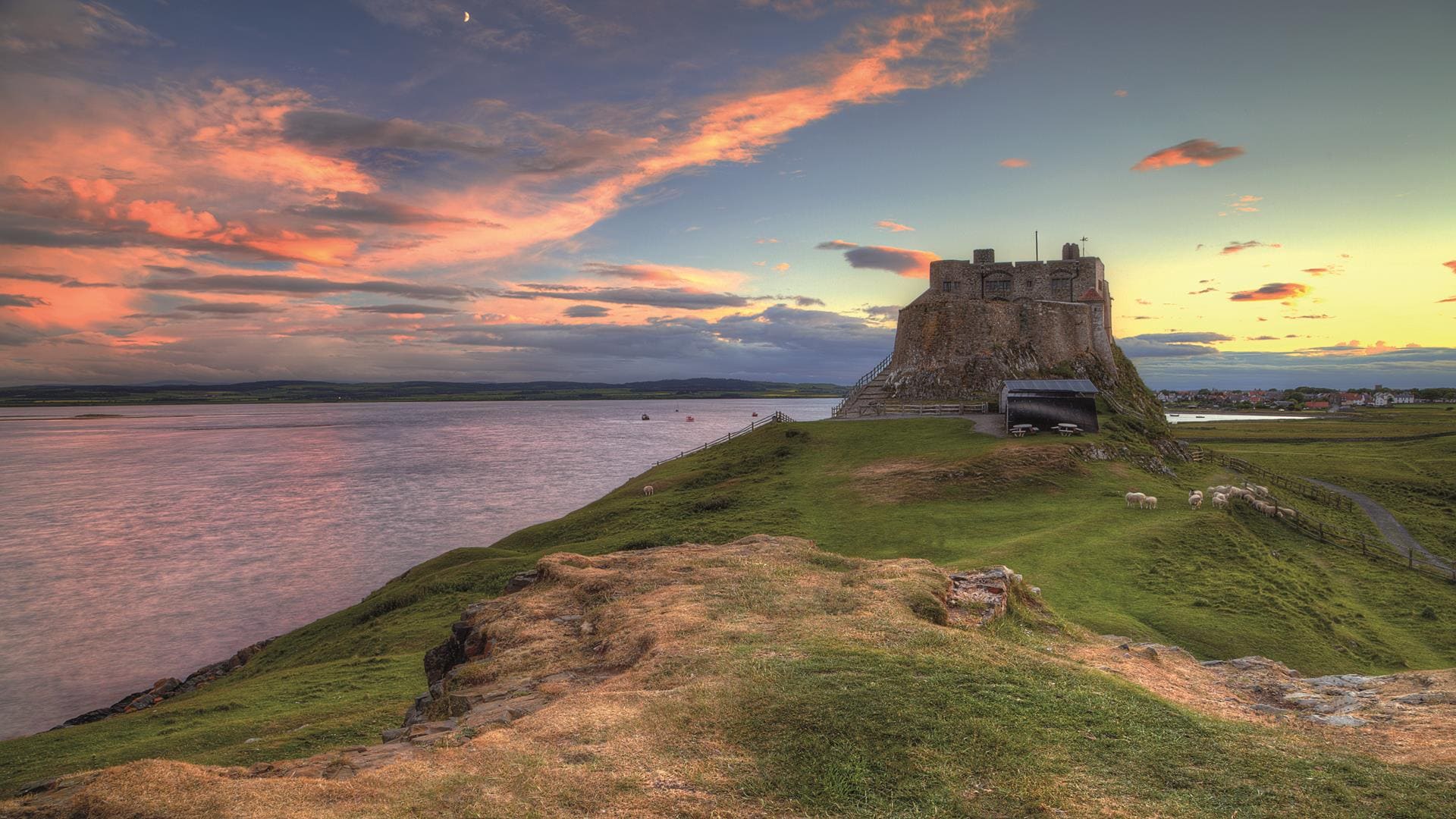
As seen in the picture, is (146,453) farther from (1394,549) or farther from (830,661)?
(1394,549)

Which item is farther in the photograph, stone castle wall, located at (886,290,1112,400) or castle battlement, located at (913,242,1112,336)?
castle battlement, located at (913,242,1112,336)

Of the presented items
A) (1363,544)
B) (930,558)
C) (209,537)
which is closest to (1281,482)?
(1363,544)

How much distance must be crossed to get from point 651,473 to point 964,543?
3157 cm

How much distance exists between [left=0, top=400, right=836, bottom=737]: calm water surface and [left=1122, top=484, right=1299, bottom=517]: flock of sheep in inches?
1762

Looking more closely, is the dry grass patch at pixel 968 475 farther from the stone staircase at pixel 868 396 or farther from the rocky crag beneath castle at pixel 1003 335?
the rocky crag beneath castle at pixel 1003 335

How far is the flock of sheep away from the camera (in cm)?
3353

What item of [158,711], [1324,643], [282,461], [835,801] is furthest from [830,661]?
[282,461]

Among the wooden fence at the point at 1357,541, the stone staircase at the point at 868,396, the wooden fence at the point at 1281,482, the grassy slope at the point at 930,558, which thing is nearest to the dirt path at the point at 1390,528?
the wooden fence at the point at 1357,541

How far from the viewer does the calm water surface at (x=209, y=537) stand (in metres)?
34.8

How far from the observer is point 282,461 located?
117875 millimetres

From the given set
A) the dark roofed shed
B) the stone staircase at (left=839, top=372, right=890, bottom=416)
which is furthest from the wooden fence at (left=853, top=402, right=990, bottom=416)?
the dark roofed shed

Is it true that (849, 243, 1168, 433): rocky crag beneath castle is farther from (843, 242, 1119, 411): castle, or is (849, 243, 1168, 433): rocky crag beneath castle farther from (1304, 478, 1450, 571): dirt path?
(1304, 478, 1450, 571): dirt path

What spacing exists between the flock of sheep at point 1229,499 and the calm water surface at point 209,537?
1762 inches

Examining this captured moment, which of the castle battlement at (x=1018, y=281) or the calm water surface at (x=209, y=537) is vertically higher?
the castle battlement at (x=1018, y=281)
